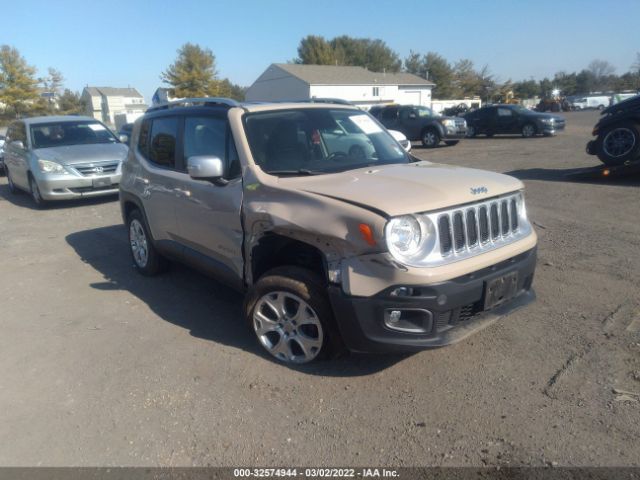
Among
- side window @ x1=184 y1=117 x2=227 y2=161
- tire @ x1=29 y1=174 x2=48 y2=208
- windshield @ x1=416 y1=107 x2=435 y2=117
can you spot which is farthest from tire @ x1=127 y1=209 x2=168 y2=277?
windshield @ x1=416 y1=107 x2=435 y2=117

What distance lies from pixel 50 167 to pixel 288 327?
8409 mm

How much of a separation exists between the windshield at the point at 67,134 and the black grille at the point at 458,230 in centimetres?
995

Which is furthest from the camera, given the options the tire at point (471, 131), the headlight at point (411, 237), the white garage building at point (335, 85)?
the white garage building at point (335, 85)

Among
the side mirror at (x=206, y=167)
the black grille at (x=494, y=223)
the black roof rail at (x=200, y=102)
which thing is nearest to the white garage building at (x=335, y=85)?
the black roof rail at (x=200, y=102)

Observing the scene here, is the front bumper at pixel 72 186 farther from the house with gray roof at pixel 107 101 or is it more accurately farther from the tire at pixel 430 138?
the house with gray roof at pixel 107 101

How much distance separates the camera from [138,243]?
6039 millimetres

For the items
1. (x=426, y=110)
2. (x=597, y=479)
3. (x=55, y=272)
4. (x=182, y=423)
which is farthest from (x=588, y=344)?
(x=426, y=110)

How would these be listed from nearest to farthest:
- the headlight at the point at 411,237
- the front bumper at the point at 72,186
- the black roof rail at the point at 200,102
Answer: the headlight at the point at 411,237
the black roof rail at the point at 200,102
the front bumper at the point at 72,186

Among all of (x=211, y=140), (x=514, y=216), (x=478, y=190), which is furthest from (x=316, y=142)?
(x=514, y=216)

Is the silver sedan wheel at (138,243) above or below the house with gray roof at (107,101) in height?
below

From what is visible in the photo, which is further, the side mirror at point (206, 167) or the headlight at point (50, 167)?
the headlight at point (50, 167)

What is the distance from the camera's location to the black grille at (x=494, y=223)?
3566mm

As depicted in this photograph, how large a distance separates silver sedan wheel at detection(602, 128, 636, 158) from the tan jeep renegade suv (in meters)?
7.34

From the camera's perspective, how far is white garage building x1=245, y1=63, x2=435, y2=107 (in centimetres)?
5122
